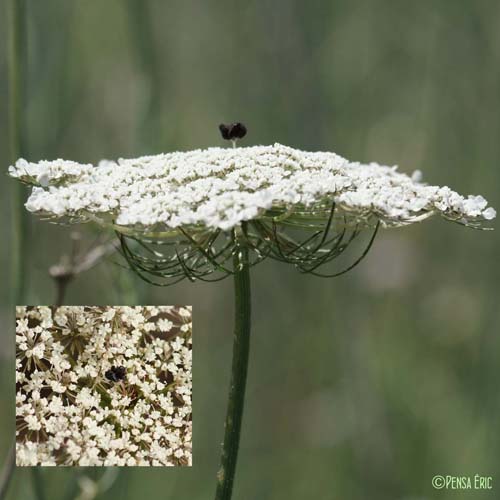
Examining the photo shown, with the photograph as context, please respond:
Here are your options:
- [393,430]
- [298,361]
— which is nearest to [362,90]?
[298,361]

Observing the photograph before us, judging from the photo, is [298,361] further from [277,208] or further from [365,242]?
[277,208]

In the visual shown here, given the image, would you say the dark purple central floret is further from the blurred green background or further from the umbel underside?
→ the blurred green background

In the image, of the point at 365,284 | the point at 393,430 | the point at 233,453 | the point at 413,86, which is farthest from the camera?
the point at 413,86

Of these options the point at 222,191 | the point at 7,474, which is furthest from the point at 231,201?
the point at 7,474

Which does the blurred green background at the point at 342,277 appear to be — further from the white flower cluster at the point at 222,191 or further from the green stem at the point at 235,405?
the green stem at the point at 235,405

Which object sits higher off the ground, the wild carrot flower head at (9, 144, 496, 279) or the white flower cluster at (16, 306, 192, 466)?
the wild carrot flower head at (9, 144, 496, 279)

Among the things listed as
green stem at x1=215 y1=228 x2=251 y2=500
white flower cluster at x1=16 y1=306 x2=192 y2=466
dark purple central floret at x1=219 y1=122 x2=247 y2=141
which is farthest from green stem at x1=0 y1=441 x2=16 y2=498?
dark purple central floret at x1=219 y1=122 x2=247 y2=141

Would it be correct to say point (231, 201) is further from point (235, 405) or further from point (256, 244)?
point (235, 405)
